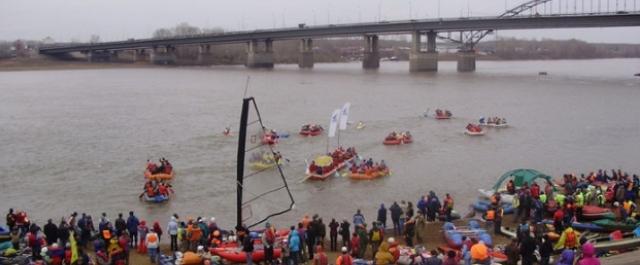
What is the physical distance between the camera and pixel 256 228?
19375mm

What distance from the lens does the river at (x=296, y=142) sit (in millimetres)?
26953

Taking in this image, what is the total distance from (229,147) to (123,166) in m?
7.69

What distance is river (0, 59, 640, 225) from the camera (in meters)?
27.0

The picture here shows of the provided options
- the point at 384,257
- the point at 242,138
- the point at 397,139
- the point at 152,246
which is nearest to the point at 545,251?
the point at 384,257

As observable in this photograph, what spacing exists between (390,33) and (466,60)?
1921 cm

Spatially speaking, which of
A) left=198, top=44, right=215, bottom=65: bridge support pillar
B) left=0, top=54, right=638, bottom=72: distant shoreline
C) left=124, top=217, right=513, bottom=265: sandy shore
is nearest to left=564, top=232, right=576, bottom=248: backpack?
left=124, top=217, right=513, bottom=265: sandy shore

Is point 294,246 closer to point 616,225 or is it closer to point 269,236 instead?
point 269,236

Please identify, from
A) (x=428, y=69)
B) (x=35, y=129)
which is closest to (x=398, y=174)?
(x=35, y=129)

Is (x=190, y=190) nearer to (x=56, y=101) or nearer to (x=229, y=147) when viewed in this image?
(x=229, y=147)

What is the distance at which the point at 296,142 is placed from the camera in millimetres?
41750

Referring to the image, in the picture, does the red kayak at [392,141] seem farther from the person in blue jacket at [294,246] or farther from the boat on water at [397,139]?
the person in blue jacket at [294,246]

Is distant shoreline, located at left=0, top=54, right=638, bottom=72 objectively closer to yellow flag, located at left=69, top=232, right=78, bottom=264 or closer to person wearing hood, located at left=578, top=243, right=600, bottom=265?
yellow flag, located at left=69, top=232, right=78, bottom=264

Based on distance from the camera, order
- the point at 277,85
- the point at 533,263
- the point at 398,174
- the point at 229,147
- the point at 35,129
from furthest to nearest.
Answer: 1. the point at 277,85
2. the point at 35,129
3. the point at 229,147
4. the point at 398,174
5. the point at 533,263

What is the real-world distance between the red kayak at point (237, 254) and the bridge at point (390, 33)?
86.8 m
